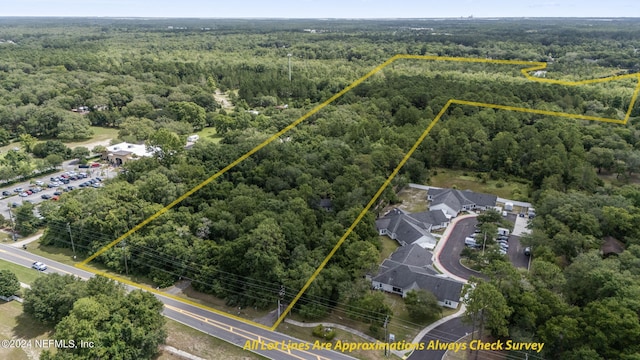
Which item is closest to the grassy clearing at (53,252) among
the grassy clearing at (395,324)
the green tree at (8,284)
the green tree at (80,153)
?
the green tree at (8,284)

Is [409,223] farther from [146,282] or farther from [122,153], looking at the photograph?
[122,153]

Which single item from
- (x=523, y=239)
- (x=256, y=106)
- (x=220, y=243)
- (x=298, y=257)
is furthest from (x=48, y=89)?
(x=523, y=239)

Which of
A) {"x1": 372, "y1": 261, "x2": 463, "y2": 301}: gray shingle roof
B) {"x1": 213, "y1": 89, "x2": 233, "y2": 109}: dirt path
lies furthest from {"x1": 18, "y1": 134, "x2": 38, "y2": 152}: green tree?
{"x1": 372, "y1": 261, "x2": 463, "y2": 301}: gray shingle roof

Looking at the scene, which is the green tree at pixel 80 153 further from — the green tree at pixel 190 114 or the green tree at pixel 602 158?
the green tree at pixel 602 158

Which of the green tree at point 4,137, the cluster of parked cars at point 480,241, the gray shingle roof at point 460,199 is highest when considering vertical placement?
the green tree at point 4,137

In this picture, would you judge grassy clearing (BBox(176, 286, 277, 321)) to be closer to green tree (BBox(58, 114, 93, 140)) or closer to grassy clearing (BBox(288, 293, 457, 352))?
grassy clearing (BBox(288, 293, 457, 352))
